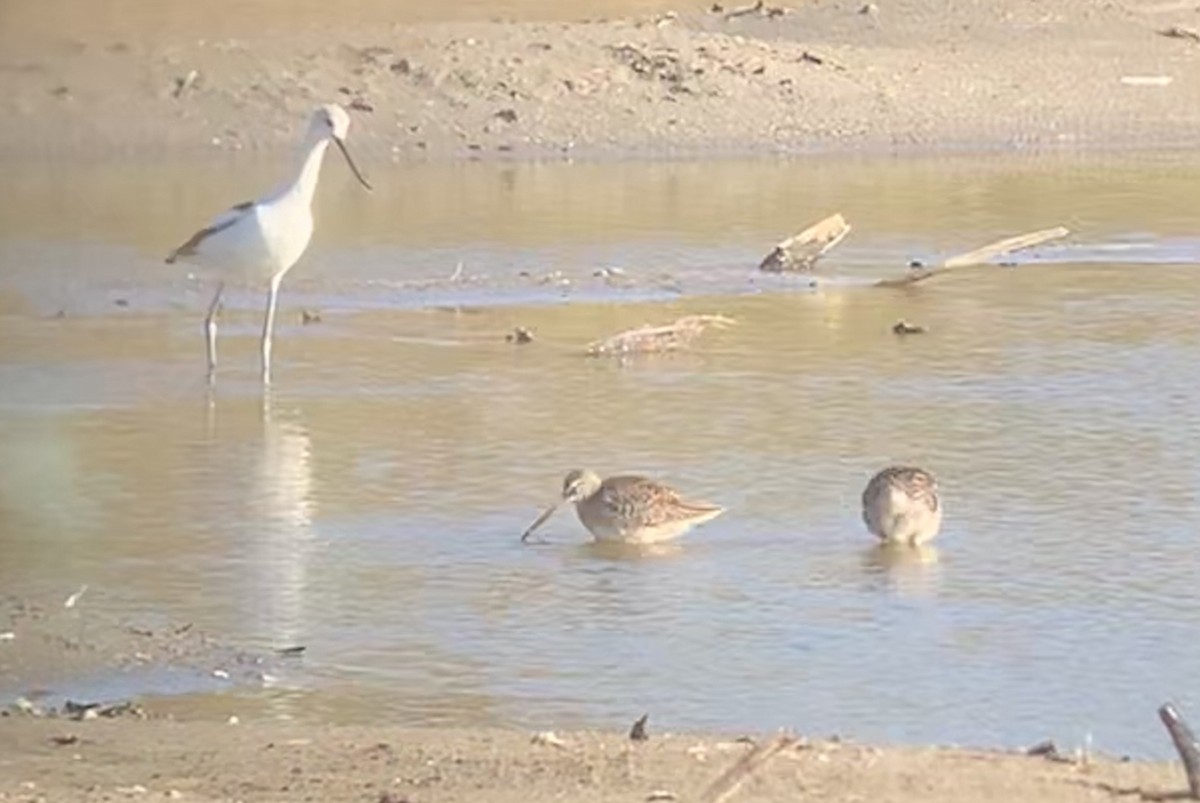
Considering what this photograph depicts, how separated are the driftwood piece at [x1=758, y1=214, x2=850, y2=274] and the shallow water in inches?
6.2

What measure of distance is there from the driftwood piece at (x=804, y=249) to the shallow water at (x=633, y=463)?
0.52ft

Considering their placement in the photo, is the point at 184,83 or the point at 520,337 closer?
the point at 520,337

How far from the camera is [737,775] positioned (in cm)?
654

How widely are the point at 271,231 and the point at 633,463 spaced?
3.15 metres

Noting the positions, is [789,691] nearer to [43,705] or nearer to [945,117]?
[43,705]

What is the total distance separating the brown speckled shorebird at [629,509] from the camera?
10.4 m

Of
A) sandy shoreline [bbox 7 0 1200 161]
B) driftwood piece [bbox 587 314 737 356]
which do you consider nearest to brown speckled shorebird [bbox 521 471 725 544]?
driftwood piece [bbox 587 314 737 356]

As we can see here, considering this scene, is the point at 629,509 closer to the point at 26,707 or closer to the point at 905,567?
the point at 905,567

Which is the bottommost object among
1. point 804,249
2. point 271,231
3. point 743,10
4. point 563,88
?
point 804,249

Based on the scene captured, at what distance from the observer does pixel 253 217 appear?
14586 mm

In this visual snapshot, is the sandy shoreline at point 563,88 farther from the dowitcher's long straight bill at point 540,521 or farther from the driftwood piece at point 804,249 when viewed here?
the dowitcher's long straight bill at point 540,521

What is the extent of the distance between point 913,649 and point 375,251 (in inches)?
430

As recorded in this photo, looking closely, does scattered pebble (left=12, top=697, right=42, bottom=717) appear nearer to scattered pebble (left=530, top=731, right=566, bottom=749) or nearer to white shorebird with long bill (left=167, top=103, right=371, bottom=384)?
scattered pebble (left=530, top=731, right=566, bottom=749)

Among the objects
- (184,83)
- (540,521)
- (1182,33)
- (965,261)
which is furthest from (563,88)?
(540,521)
